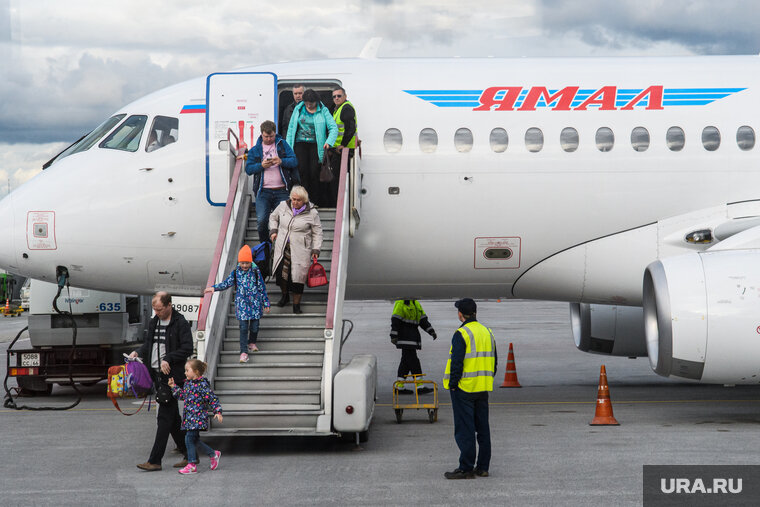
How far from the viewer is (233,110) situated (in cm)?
1352

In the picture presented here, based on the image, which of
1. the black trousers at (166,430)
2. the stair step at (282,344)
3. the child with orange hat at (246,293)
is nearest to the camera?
the black trousers at (166,430)

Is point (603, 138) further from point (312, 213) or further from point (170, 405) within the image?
point (170, 405)

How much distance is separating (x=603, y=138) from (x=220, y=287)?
20.0ft

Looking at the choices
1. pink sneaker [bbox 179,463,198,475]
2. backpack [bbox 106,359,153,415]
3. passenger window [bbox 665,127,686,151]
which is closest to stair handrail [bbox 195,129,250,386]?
backpack [bbox 106,359,153,415]

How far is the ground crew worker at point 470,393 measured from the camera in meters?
9.37

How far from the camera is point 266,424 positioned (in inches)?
430

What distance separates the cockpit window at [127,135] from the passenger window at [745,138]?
8.89m

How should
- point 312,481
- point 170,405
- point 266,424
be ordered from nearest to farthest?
1. point 312,481
2. point 170,405
3. point 266,424

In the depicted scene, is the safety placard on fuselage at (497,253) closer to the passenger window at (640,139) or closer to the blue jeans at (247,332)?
the passenger window at (640,139)

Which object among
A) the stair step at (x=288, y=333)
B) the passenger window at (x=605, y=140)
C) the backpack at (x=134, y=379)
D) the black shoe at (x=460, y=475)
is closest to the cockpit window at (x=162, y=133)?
the stair step at (x=288, y=333)

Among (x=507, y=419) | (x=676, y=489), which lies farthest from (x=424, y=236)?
(x=676, y=489)

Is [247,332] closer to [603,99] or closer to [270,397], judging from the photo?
[270,397]

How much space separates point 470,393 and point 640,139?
5.95 meters

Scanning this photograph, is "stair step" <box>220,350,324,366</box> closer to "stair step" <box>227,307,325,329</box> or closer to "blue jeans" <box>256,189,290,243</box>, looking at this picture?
"stair step" <box>227,307,325,329</box>
